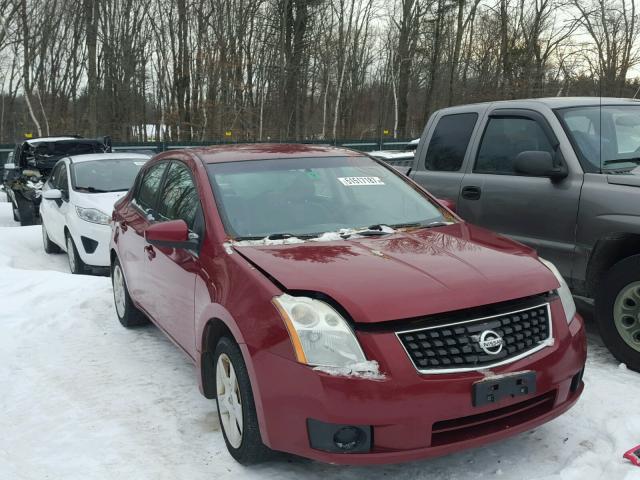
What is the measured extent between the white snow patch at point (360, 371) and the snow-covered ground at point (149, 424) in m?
0.74

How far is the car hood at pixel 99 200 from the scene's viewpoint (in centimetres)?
824

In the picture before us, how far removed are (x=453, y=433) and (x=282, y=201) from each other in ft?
5.99

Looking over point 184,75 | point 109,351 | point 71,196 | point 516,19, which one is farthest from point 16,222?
point 516,19

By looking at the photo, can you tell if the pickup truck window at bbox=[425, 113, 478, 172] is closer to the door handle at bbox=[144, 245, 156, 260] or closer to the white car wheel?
the door handle at bbox=[144, 245, 156, 260]

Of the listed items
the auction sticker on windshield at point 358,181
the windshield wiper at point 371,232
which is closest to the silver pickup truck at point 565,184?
the auction sticker on windshield at point 358,181

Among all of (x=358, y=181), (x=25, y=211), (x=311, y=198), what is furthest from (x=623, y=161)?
(x=25, y=211)

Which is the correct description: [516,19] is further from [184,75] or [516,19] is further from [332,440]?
[332,440]

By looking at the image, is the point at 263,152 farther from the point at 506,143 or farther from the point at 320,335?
the point at 506,143

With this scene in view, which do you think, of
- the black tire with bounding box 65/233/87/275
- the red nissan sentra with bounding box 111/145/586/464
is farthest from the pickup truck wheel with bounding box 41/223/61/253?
the red nissan sentra with bounding box 111/145/586/464

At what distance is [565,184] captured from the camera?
4652 millimetres

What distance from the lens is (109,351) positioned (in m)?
4.98

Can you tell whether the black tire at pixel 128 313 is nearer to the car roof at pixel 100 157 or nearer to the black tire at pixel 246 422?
the black tire at pixel 246 422

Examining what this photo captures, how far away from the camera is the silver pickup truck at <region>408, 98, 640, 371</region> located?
425 cm

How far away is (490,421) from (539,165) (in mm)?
2394
